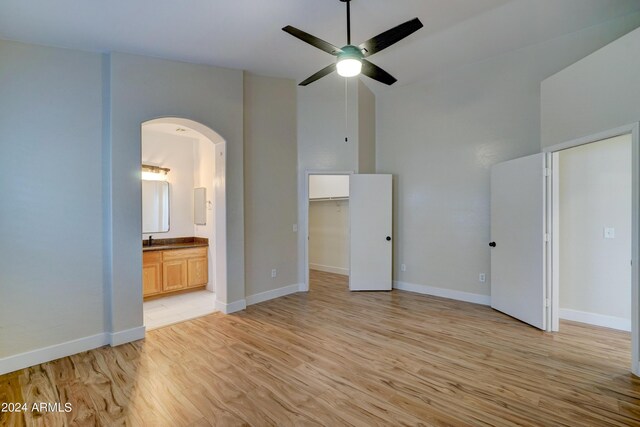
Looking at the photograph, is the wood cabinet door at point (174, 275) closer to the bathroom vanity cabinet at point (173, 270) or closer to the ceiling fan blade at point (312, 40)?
the bathroom vanity cabinet at point (173, 270)

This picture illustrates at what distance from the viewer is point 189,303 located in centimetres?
466

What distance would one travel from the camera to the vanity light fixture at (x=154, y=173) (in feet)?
16.9

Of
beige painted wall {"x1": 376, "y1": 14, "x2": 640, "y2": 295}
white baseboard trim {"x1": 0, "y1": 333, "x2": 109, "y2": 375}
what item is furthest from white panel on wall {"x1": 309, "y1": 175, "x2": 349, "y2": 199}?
white baseboard trim {"x1": 0, "y1": 333, "x2": 109, "y2": 375}

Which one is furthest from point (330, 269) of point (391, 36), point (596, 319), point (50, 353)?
point (391, 36)

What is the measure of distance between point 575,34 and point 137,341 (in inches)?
250

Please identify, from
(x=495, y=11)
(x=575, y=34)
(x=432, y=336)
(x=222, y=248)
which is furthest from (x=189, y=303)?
(x=575, y=34)

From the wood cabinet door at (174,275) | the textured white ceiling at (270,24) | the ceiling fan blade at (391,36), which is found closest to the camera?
the ceiling fan blade at (391,36)

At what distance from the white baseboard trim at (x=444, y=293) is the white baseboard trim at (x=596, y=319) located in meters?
0.90

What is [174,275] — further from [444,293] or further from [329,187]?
[444,293]

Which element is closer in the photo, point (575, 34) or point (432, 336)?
point (432, 336)

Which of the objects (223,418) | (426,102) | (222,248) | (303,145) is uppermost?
(426,102)

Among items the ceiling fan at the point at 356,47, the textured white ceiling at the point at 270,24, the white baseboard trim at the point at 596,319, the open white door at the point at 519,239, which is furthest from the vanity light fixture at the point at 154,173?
the white baseboard trim at the point at 596,319

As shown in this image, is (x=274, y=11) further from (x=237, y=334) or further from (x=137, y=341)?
(x=137, y=341)

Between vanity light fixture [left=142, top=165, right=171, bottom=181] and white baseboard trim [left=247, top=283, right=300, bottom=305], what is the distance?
9.20 ft
